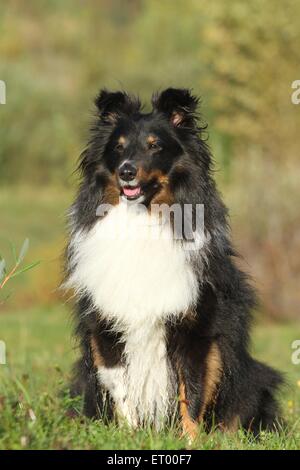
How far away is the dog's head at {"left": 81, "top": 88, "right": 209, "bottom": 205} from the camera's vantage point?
19.1 ft

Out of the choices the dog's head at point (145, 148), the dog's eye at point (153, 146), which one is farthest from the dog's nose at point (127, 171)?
the dog's eye at point (153, 146)

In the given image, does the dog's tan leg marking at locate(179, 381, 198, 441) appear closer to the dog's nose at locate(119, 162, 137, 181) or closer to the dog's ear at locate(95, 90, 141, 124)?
the dog's nose at locate(119, 162, 137, 181)

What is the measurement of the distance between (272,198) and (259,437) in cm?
1166

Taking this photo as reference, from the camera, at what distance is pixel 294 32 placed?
27.8 meters

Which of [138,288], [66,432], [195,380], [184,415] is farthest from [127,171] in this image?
[66,432]

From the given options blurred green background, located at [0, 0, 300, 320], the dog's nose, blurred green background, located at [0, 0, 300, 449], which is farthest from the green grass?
blurred green background, located at [0, 0, 300, 320]

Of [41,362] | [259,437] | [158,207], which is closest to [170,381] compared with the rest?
[259,437]

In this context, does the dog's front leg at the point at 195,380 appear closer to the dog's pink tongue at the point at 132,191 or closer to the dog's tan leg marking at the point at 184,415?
the dog's tan leg marking at the point at 184,415

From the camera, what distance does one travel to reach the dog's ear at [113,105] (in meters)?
6.18

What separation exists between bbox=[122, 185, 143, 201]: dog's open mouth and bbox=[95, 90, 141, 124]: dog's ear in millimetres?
625

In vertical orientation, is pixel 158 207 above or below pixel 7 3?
below

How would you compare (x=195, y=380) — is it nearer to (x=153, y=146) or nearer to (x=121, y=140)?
(x=153, y=146)

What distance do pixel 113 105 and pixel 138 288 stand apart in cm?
133

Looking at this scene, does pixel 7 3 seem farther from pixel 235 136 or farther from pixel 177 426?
pixel 177 426
